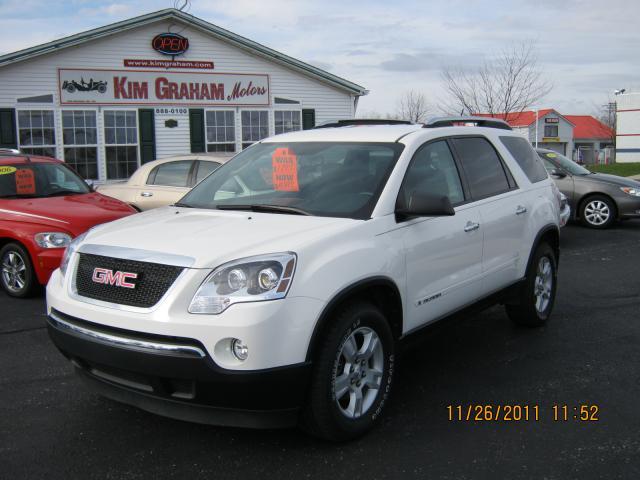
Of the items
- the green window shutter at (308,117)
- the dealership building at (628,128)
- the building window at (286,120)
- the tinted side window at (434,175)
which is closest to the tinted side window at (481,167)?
the tinted side window at (434,175)

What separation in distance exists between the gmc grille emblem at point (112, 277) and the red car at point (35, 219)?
11.9ft

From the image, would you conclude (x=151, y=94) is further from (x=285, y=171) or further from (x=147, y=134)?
(x=285, y=171)

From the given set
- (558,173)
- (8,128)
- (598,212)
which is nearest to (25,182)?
(8,128)

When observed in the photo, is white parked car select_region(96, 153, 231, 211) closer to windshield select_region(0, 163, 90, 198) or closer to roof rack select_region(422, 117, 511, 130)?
windshield select_region(0, 163, 90, 198)

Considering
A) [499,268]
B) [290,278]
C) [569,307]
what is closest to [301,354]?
[290,278]

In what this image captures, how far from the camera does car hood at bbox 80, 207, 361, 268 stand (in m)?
3.43

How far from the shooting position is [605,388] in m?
4.52

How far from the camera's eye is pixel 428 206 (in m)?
3.95

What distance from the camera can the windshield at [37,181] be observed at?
786cm

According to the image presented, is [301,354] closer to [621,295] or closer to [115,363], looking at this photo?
[115,363]

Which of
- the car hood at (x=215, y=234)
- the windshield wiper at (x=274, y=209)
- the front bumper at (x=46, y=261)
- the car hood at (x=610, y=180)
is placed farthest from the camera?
the car hood at (x=610, y=180)

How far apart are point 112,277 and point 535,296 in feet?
12.0

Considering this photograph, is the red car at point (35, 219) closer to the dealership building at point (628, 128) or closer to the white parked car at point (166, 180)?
the white parked car at point (166, 180)

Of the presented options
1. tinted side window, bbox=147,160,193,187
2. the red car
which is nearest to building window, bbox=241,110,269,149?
tinted side window, bbox=147,160,193,187
